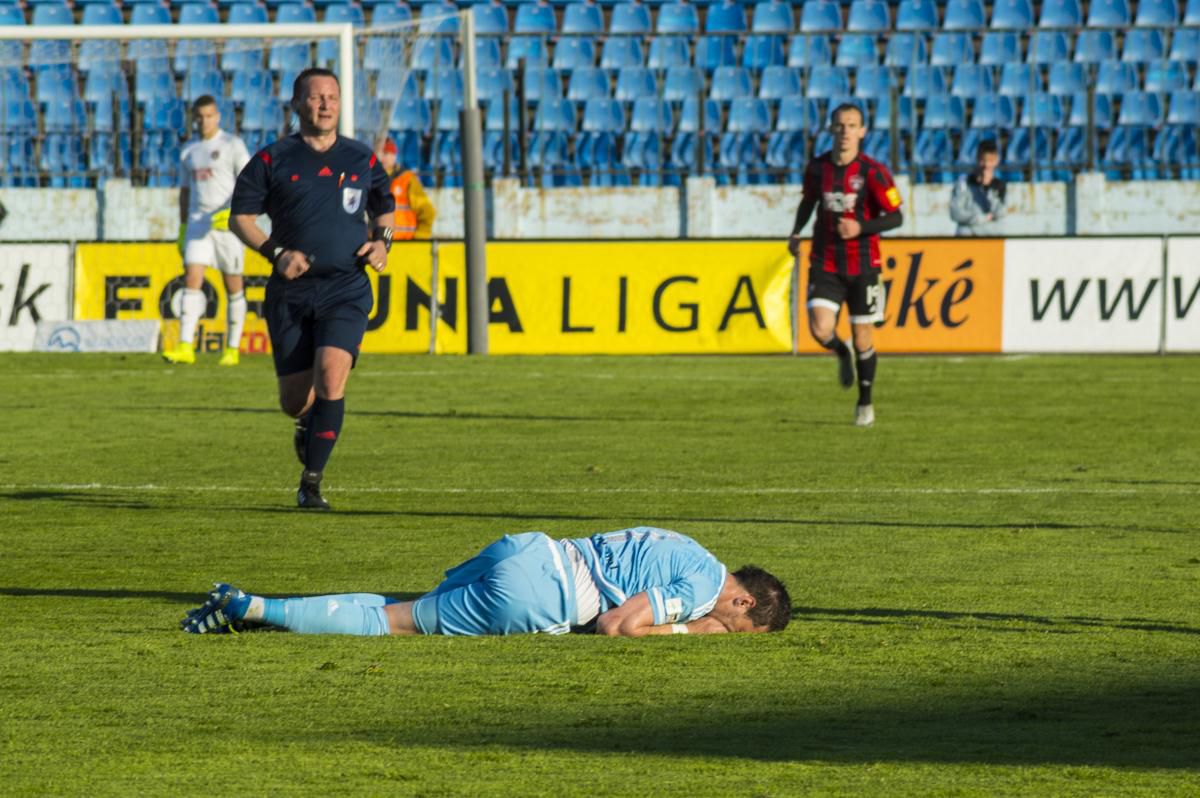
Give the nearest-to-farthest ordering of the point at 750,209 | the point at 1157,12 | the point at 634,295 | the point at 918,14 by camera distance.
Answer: the point at 634,295 → the point at 750,209 → the point at 1157,12 → the point at 918,14

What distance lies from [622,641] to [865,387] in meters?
8.51

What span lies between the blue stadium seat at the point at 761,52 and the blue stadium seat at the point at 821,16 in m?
0.57

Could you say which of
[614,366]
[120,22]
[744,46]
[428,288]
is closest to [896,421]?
[614,366]

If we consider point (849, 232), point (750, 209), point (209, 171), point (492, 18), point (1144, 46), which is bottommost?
point (849, 232)

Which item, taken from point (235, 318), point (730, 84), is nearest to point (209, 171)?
point (235, 318)

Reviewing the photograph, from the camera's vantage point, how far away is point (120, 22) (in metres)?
27.5

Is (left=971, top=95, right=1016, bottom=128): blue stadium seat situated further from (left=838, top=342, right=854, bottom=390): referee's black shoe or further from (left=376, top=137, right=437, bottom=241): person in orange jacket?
(left=838, top=342, right=854, bottom=390): referee's black shoe

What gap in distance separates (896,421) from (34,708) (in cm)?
1007

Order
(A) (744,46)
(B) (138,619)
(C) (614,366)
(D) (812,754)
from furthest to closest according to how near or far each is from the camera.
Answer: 1. (A) (744,46)
2. (C) (614,366)
3. (B) (138,619)
4. (D) (812,754)

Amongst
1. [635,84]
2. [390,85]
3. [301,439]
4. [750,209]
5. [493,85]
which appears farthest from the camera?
[493,85]

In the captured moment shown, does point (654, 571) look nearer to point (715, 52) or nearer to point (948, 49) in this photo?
point (715, 52)

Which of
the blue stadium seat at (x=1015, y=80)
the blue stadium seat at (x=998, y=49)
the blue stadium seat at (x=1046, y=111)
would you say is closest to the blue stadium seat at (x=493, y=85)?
the blue stadium seat at (x=998, y=49)

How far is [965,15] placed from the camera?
2728 cm

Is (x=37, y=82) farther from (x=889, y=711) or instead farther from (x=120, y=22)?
(x=889, y=711)
